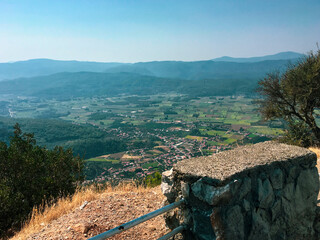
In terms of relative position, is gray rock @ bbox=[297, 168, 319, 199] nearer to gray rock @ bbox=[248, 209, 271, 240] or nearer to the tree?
gray rock @ bbox=[248, 209, 271, 240]

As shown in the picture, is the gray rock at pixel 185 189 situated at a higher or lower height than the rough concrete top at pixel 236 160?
lower

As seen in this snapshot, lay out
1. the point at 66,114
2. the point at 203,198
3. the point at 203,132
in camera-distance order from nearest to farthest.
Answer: the point at 203,198 → the point at 203,132 → the point at 66,114

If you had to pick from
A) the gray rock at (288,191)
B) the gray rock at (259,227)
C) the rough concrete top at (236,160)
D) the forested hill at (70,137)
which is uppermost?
the rough concrete top at (236,160)

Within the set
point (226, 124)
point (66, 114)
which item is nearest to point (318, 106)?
point (226, 124)

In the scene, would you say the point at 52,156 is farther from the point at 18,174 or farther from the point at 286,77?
the point at 286,77

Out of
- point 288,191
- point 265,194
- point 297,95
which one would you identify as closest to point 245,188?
point 265,194

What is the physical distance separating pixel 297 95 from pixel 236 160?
10.8 meters

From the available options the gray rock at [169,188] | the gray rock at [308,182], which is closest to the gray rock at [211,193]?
the gray rock at [169,188]

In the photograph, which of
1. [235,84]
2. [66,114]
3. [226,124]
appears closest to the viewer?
[226,124]

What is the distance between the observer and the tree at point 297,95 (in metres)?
12.3

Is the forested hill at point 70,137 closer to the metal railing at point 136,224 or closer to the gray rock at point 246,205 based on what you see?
the metal railing at point 136,224

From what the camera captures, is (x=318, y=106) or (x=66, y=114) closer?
(x=318, y=106)

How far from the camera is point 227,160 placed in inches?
157

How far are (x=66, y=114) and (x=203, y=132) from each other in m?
76.0
